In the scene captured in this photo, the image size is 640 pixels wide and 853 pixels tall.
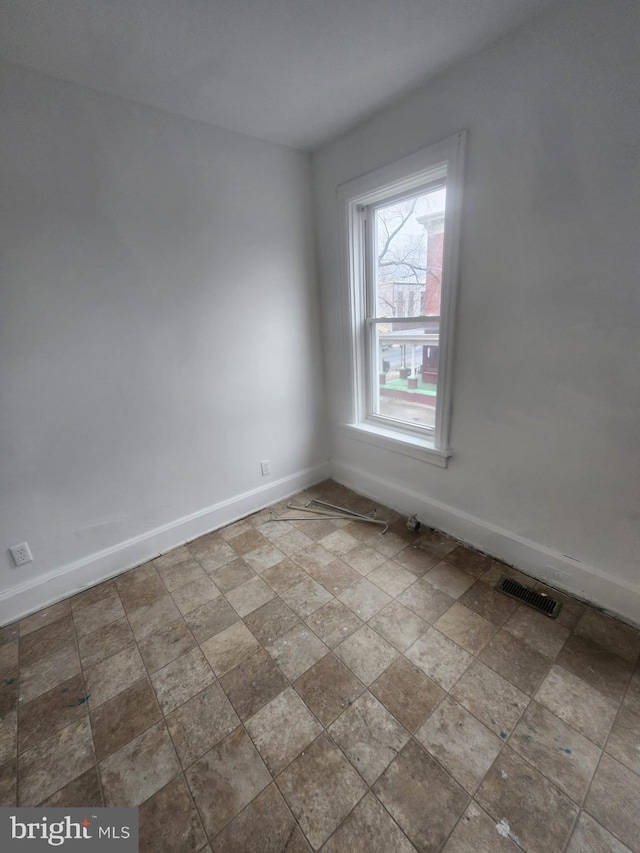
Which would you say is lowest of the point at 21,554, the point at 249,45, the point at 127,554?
the point at 127,554

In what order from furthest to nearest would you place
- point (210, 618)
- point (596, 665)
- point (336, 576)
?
point (336, 576) < point (210, 618) < point (596, 665)

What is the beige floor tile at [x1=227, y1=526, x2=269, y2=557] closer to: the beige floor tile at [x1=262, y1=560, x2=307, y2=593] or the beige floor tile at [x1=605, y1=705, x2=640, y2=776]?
the beige floor tile at [x1=262, y1=560, x2=307, y2=593]

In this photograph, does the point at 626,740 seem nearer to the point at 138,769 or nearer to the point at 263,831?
the point at 263,831

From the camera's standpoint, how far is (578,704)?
1.27 m

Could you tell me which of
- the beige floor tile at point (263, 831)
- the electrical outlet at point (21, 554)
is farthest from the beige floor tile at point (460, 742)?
the electrical outlet at point (21, 554)

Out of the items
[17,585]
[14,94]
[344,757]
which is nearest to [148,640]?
[17,585]

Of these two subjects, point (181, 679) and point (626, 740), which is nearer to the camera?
point (626, 740)

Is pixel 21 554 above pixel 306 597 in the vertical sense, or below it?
above

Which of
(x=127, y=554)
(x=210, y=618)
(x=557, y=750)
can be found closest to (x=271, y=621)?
(x=210, y=618)

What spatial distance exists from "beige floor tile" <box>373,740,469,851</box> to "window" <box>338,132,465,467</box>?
1.43 m

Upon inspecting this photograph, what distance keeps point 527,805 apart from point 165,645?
4.81ft

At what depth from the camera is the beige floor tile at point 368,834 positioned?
949mm

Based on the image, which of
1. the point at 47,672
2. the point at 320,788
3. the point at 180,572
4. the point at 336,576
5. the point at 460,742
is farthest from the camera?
the point at 180,572

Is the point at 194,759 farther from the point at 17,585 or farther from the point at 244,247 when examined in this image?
the point at 244,247
